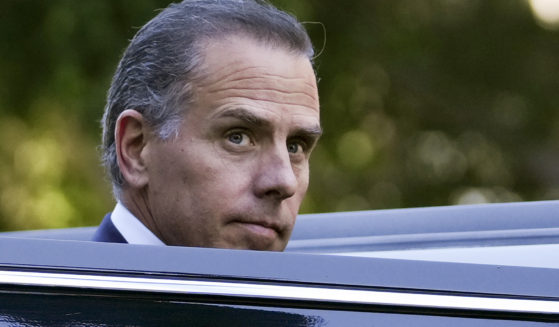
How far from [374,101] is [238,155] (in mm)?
7954

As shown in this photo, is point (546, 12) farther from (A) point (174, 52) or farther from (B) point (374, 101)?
(A) point (174, 52)

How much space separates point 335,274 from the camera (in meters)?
1.96

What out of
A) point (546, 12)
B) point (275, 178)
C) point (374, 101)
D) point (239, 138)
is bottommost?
point (275, 178)

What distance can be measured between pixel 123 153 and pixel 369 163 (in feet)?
24.9

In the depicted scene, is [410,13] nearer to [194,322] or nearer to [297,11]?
[297,11]

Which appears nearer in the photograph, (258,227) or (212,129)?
(258,227)

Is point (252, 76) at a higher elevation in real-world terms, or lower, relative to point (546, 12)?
lower

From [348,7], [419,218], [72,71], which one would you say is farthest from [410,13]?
[419,218]

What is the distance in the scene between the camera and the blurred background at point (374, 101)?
904 cm

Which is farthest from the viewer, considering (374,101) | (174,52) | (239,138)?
(374,101)

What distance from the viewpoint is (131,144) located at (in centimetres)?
297

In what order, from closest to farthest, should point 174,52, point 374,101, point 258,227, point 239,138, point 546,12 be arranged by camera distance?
point 258,227, point 239,138, point 174,52, point 374,101, point 546,12

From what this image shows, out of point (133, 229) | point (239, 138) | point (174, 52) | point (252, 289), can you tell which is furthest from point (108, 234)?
point (252, 289)

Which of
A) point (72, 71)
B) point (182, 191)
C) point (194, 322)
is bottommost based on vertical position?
point (194, 322)
